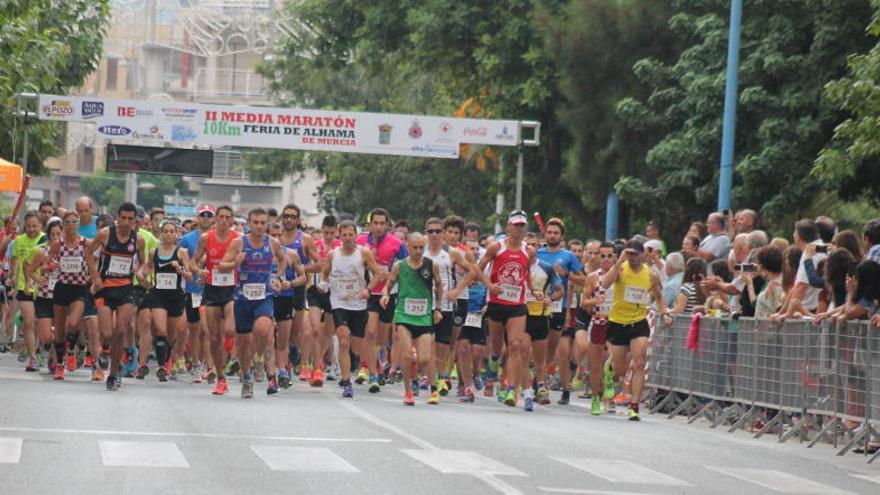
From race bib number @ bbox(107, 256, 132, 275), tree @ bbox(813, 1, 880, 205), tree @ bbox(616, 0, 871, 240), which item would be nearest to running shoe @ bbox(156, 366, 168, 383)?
race bib number @ bbox(107, 256, 132, 275)

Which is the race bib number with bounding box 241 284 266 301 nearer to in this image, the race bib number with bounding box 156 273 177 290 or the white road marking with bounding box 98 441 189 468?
the race bib number with bounding box 156 273 177 290

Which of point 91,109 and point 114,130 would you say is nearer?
point 91,109

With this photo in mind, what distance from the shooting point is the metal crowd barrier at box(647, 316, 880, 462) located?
1673 centimetres

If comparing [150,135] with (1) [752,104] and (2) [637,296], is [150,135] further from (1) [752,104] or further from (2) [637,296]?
(2) [637,296]

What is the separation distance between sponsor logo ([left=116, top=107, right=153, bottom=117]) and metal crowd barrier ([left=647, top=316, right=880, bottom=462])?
1557 cm

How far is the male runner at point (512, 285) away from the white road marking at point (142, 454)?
7155 millimetres

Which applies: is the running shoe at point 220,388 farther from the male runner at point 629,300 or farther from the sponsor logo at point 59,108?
the sponsor logo at point 59,108

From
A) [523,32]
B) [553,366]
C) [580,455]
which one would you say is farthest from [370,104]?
[580,455]

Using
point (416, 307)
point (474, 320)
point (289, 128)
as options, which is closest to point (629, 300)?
point (416, 307)

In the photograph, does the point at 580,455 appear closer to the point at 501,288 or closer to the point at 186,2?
the point at 501,288

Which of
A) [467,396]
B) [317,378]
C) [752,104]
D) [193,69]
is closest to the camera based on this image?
[467,396]

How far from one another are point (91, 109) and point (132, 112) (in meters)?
0.75

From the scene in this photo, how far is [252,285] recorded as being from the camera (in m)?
20.2

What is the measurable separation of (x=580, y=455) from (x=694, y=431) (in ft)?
14.7
